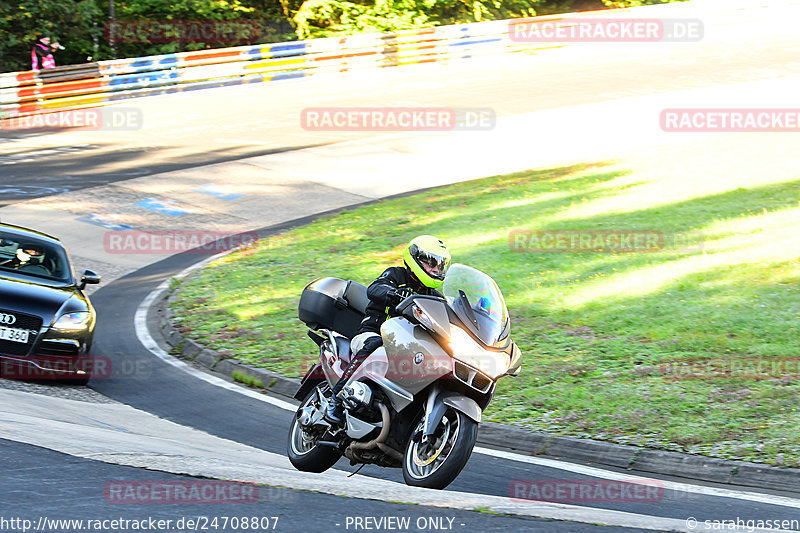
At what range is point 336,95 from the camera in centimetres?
3191

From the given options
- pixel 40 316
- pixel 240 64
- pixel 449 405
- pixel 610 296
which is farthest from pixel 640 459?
pixel 240 64

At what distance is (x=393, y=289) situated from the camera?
6957 mm

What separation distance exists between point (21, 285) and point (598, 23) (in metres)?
32.6

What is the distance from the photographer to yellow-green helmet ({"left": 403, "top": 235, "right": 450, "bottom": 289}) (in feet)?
22.3

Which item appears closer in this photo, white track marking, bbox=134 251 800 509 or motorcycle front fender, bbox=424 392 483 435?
motorcycle front fender, bbox=424 392 483 435

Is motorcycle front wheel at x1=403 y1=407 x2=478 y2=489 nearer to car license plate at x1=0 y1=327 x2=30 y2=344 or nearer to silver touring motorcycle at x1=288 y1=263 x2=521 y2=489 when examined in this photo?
silver touring motorcycle at x1=288 y1=263 x2=521 y2=489

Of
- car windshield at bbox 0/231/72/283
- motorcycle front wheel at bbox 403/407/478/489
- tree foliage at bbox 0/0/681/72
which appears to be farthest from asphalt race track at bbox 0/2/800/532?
tree foliage at bbox 0/0/681/72

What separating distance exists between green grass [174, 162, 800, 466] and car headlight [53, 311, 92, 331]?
83.9 inches

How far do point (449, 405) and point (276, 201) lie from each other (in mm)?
16083

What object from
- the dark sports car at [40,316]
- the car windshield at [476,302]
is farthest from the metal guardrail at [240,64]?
the car windshield at [476,302]

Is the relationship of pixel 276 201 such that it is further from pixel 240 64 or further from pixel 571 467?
pixel 571 467

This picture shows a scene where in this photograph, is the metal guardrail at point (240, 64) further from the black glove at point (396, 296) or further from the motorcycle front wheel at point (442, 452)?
the motorcycle front wheel at point (442, 452)

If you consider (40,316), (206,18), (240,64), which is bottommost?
(40,316)

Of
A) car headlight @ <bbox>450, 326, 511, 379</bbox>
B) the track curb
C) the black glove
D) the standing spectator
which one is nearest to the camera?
car headlight @ <bbox>450, 326, 511, 379</bbox>
